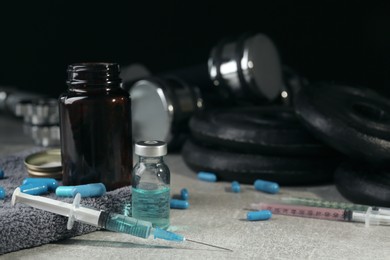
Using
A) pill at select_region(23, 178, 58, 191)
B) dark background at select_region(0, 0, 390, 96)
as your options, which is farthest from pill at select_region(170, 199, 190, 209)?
dark background at select_region(0, 0, 390, 96)

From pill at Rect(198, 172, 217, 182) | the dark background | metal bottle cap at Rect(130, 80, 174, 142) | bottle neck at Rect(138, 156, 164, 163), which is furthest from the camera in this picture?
the dark background

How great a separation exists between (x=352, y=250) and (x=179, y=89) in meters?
0.76

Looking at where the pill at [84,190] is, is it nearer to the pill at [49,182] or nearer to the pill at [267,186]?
the pill at [49,182]

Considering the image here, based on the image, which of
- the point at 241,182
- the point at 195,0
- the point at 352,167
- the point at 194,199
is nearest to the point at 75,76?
the point at 194,199

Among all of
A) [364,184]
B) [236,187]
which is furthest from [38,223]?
[364,184]

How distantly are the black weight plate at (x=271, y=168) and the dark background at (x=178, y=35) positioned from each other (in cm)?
35

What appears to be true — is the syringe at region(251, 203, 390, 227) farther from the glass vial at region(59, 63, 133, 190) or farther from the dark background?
the dark background

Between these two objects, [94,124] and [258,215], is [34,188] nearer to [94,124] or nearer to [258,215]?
[94,124]

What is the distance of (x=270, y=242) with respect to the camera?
38.0 inches

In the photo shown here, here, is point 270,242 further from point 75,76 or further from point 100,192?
point 75,76

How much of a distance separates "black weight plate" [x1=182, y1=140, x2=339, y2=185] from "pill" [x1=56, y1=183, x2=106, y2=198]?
367 mm

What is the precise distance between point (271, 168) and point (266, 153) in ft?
0.12

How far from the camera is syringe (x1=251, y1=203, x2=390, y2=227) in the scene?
3.42 feet

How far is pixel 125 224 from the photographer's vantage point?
944mm
